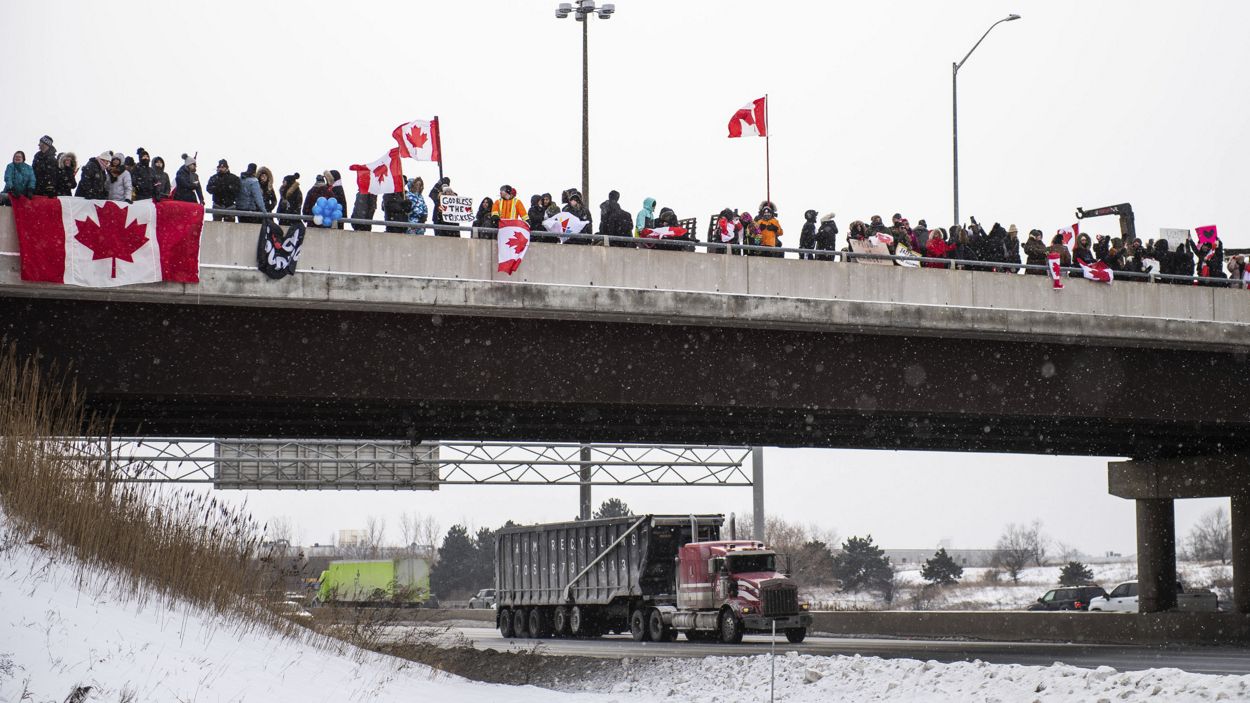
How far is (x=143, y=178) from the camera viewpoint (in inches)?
800

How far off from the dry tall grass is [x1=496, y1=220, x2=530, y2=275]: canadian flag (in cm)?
800

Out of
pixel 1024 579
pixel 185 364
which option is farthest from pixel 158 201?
pixel 1024 579

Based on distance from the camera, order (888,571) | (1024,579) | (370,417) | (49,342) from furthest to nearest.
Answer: (1024,579) → (888,571) → (370,417) → (49,342)

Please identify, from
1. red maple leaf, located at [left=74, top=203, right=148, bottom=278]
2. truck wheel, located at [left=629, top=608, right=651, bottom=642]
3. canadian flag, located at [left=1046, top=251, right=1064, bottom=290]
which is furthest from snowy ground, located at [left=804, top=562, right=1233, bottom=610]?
red maple leaf, located at [left=74, top=203, right=148, bottom=278]

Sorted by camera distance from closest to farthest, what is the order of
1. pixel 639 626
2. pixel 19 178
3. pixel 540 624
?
pixel 19 178, pixel 639 626, pixel 540 624

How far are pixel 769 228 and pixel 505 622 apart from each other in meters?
20.1

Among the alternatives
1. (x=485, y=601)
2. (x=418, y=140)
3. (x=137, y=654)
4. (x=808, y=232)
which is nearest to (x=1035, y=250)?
(x=808, y=232)

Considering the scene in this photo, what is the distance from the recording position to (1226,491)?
120ft

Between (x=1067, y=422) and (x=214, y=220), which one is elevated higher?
(x=214, y=220)

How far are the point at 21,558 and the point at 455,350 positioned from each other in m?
11.3

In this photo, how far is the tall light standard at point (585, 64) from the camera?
1203 inches

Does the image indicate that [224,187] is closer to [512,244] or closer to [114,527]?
[512,244]

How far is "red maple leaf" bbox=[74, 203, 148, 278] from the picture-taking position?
64.7 feet

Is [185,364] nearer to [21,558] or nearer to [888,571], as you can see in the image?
[21,558]
